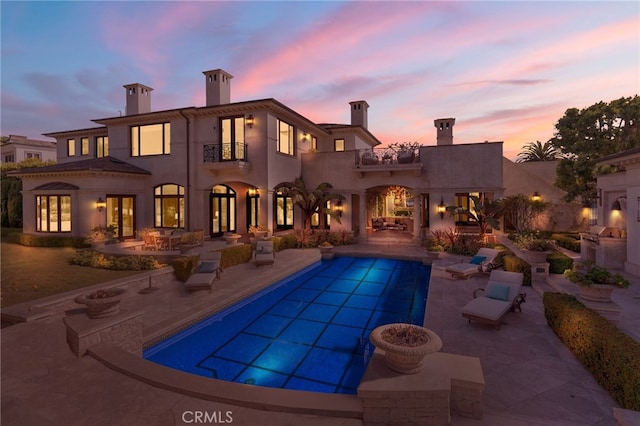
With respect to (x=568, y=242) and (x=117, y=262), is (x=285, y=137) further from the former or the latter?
(x=568, y=242)

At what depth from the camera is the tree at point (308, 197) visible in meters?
21.6

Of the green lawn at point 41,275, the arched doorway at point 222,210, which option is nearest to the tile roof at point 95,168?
the arched doorway at point 222,210

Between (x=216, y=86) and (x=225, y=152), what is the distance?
4732 mm

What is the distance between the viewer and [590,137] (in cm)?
2120

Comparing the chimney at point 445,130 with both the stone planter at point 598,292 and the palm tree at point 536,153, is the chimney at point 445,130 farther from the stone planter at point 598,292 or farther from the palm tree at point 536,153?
the stone planter at point 598,292

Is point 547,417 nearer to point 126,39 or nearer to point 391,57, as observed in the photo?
point 391,57

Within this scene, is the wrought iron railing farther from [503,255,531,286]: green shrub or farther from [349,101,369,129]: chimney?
[503,255,531,286]: green shrub

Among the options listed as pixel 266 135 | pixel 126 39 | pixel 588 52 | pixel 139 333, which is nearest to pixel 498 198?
pixel 588 52

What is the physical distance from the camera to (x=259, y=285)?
490 inches

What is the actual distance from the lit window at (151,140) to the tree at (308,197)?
885 centimetres

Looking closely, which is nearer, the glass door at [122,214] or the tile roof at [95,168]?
the tile roof at [95,168]

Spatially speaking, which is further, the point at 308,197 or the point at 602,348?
the point at 308,197

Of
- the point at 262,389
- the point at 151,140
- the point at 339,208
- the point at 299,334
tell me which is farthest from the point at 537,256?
the point at 151,140

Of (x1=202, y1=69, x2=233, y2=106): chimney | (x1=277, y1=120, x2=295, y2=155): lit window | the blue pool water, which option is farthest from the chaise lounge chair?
(x1=202, y1=69, x2=233, y2=106): chimney
